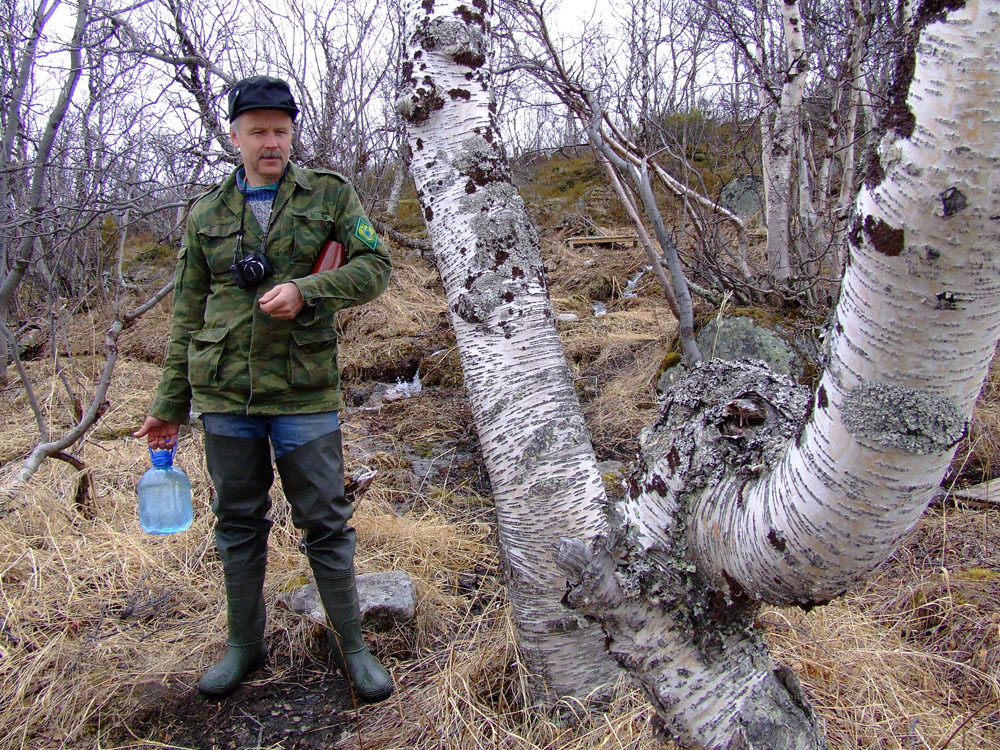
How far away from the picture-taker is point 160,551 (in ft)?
10.7

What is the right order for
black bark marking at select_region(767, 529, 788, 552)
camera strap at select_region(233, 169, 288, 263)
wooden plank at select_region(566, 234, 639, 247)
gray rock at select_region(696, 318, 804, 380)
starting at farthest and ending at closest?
wooden plank at select_region(566, 234, 639, 247)
gray rock at select_region(696, 318, 804, 380)
camera strap at select_region(233, 169, 288, 263)
black bark marking at select_region(767, 529, 788, 552)

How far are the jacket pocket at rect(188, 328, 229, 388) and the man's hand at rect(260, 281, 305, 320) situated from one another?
0.25m

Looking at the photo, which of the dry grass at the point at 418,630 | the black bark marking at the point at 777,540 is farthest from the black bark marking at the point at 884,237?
the dry grass at the point at 418,630

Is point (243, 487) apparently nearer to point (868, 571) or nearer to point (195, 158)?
point (868, 571)

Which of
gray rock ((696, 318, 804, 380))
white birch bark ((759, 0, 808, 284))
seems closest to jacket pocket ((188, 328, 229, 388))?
gray rock ((696, 318, 804, 380))

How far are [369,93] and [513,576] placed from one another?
7019 mm

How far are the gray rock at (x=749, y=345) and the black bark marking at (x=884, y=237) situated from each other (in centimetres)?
405

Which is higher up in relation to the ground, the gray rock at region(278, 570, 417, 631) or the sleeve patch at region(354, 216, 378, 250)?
the sleeve patch at region(354, 216, 378, 250)

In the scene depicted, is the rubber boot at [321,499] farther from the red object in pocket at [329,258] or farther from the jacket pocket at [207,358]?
the red object in pocket at [329,258]

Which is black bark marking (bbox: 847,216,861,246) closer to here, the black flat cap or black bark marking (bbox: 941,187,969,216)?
black bark marking (bbox: 941,187,969,216)

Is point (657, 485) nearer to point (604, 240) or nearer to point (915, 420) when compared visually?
point (915, 420)

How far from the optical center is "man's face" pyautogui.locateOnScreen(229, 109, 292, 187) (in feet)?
6.87

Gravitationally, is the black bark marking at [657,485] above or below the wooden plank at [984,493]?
above

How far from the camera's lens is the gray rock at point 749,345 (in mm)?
4664
